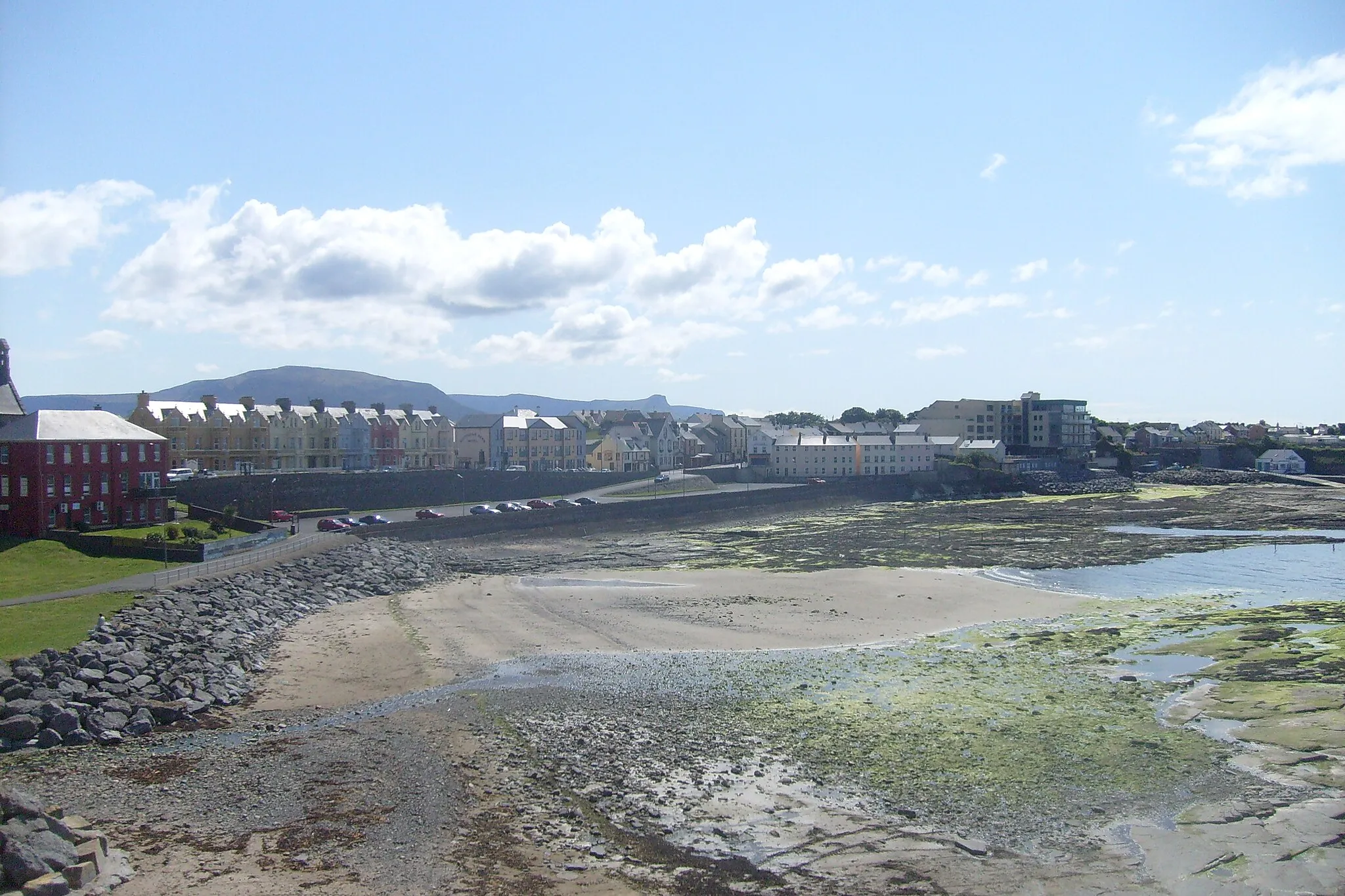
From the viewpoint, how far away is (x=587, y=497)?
78.5m

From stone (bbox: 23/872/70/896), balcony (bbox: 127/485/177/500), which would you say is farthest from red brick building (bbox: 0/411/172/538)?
stone (bbox: 23/872/70/896)

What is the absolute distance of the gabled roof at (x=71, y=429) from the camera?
43509 mm

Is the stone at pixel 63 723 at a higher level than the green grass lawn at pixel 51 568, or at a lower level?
lower

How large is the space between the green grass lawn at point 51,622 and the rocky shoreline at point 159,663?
62 centimetres

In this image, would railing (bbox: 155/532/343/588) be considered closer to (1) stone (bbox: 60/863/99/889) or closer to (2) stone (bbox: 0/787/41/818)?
(2) stone (bbox: 0/787/41/818)

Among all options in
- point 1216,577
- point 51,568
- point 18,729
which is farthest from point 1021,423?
point 18,729

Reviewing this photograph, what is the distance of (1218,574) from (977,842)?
39.4 metres

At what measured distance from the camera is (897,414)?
559 ft

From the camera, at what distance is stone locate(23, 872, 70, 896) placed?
13.7m

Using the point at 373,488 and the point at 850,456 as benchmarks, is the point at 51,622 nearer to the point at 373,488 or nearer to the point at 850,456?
the point at 373,488

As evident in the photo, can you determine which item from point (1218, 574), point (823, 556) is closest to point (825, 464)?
point (823, 556)

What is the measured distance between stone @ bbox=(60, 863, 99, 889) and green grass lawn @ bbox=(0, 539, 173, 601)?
843 inches

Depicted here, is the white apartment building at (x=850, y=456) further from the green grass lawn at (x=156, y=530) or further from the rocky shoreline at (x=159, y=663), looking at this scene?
the rocky shoreline at (x=159, y=663)

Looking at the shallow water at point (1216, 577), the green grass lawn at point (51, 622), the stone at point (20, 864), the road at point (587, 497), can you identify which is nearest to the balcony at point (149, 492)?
the road at point (587, 497)
